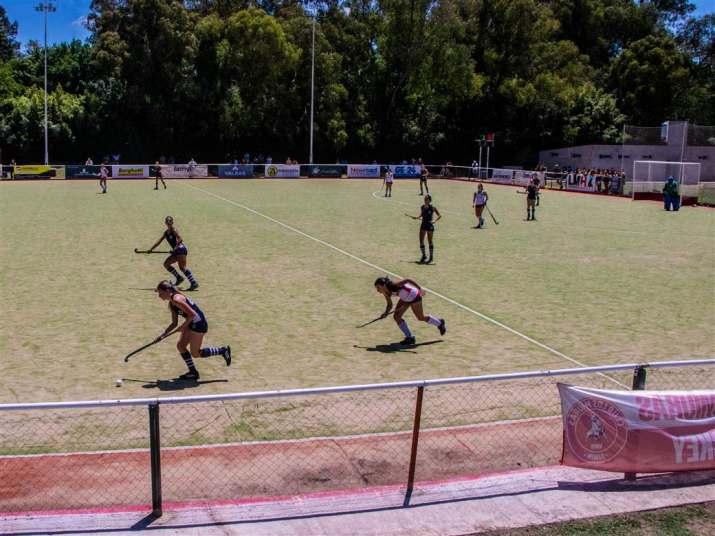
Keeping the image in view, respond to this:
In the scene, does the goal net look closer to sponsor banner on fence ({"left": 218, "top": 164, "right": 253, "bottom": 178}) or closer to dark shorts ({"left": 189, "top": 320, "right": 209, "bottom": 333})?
sponsor banner on fence ({"left": 218, "top": 164, "right": 253, "bottom": 178})

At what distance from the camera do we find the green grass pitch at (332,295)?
40.9 feet

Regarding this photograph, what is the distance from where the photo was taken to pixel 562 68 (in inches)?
3187

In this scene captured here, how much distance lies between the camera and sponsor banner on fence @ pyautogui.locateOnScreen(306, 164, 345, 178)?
220 feet

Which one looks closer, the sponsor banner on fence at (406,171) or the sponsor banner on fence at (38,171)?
the sponsor banner on fence at (38,171)

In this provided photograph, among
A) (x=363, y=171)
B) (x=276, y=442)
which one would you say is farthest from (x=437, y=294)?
(x=363, y=171)

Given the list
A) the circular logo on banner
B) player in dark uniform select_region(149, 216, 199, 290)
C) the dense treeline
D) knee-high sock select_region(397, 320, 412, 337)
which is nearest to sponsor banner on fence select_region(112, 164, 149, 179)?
the dense treeline

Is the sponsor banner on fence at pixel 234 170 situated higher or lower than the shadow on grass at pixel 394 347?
higher

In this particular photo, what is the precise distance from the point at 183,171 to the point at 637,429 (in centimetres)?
5851

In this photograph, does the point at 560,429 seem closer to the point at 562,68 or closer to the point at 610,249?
the point at 610,249

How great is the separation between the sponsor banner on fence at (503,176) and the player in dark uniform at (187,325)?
5173 cm

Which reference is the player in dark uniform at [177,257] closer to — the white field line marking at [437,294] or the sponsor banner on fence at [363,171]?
the white field line marking at [437,294]

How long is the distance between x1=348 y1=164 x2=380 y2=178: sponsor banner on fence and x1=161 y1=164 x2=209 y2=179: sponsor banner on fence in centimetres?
1315

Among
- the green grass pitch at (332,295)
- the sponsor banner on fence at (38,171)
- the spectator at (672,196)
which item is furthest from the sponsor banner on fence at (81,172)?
the spectator at (672,196)

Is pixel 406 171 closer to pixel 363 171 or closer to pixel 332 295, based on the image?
pixel 363 171
